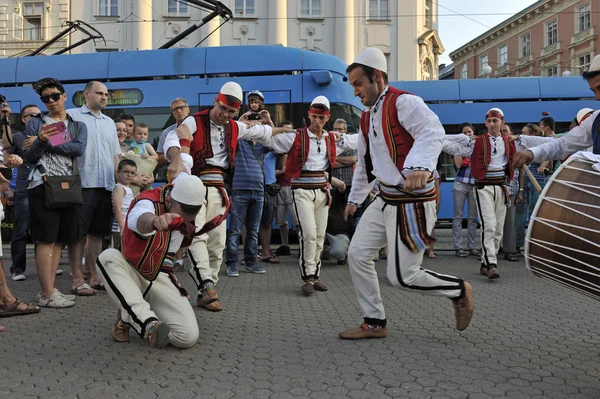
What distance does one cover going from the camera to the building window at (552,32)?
1625 inches

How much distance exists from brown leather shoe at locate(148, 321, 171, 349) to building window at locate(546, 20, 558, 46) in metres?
43.6

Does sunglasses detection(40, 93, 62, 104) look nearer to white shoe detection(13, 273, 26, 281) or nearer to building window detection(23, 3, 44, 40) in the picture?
white shoe detection(13, 273, 26, 281)

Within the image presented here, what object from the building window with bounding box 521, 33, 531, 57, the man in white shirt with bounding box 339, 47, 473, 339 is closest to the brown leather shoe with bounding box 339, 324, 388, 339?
the man in white shirt with bounding box 339, 47, 473, 339

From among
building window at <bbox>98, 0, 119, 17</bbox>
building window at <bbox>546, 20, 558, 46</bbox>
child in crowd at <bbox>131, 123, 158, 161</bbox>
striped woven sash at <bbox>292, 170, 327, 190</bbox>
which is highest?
building window at <bbox>546, 20, 558, 46</bbox>

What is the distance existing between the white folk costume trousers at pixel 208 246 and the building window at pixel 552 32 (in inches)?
1642

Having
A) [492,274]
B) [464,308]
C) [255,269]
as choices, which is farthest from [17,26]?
[464,308]

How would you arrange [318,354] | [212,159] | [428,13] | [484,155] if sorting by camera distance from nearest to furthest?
1. [318,354]
2. [212,159]
3. [484,155]
4. [428,13]

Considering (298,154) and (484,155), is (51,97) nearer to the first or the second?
(298,154)

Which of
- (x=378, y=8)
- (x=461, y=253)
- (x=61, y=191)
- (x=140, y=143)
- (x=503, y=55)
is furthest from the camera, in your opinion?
(x=503, y=55)

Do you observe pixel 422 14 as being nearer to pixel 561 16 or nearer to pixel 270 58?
pixel 561 16

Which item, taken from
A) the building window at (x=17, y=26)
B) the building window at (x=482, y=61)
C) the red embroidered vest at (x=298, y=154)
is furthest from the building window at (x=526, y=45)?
the red embroidered vest at (x=298, y=154)

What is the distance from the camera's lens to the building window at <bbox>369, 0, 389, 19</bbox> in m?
35.2

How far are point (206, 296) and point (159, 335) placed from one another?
1665 mm

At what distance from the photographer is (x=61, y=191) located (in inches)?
219
